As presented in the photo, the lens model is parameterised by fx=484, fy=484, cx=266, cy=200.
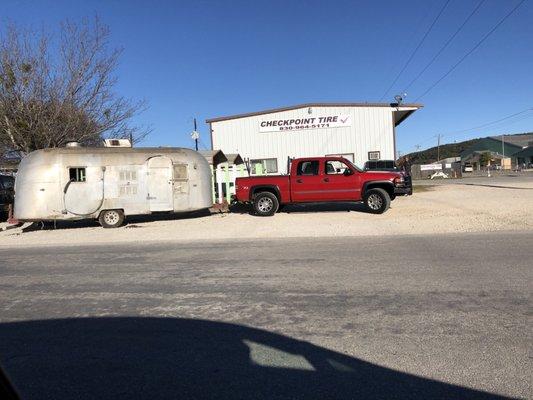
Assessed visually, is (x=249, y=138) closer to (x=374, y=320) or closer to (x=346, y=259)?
(x=346, y=259)

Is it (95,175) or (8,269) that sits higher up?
(95,175)

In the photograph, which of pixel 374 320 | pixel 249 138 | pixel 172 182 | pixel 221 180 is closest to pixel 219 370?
pixel 374 320

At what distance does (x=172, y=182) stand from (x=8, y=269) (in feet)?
26.6

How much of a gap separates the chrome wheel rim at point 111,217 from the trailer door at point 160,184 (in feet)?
3.80

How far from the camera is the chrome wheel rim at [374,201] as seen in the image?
54.5 feet

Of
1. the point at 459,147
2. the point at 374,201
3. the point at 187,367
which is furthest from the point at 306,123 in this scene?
the point at 459,147

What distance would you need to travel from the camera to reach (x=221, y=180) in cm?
2006

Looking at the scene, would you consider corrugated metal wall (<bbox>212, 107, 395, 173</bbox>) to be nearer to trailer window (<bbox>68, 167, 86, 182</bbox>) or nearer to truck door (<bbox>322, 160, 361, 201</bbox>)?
truck door (<bbox>322, 160, 361, 201</bbox>)

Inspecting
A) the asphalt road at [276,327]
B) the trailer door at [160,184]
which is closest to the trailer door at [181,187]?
the trailer door at [160,184]

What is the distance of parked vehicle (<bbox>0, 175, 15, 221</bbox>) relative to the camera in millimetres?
19677

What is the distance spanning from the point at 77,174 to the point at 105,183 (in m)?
0.93

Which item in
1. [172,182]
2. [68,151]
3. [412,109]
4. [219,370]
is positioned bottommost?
[219,370]

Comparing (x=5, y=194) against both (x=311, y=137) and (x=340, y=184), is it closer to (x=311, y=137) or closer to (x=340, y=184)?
(x=340, y=184)

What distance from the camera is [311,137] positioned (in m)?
32.7
